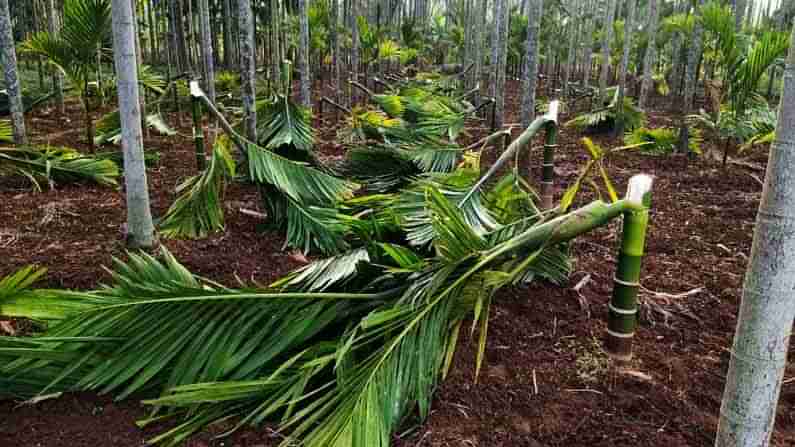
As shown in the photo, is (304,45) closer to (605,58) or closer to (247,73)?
(247,73)

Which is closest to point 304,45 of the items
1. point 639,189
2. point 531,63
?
point 531,63

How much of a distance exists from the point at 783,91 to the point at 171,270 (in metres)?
1.82

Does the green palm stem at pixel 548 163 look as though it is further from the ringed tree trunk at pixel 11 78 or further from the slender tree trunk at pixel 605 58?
the slender tree trunk at pixel 605 58

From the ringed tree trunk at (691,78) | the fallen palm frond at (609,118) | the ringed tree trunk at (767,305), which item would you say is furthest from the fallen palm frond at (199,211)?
the fallen palm frond at (609,118)

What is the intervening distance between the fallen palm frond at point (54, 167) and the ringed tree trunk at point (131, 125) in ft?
5.57

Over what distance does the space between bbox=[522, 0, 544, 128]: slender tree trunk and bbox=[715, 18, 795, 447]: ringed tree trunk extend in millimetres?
4880

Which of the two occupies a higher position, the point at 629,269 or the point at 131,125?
the point at 131,125

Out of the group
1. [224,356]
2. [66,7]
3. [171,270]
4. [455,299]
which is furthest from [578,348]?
[66,7]

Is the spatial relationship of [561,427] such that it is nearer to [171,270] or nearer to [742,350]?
[742,350]

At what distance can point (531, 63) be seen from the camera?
19.3ft

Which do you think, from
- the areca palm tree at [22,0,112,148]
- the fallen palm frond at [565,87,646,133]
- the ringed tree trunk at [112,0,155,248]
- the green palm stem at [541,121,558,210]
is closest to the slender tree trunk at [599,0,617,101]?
the fallen palm frond at [565,87,646,133]

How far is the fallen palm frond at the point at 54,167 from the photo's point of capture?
15.1 ft

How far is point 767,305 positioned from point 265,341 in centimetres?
140

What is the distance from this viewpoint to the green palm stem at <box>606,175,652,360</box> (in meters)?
1.79
